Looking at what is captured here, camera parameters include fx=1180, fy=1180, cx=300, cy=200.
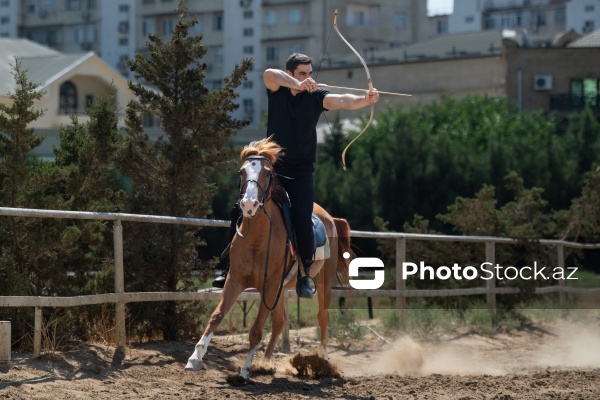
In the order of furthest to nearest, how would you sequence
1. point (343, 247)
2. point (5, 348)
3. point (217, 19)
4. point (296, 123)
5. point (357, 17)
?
1. point (217, 19)
2. point (357, 17)
3. point (343, 247)
4. point (296, 123)
5. point (5, 348)

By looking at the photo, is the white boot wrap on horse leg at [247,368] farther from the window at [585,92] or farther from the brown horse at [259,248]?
the window at [585,92]

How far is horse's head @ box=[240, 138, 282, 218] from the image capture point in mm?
10102

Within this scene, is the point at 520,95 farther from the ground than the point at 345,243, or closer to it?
farther from the ground

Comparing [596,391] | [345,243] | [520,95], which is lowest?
[596,391]

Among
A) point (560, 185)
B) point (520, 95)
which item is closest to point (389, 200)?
point (560, 185)

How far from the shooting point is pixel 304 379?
36.9ft

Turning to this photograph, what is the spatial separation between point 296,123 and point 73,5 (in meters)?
91.2

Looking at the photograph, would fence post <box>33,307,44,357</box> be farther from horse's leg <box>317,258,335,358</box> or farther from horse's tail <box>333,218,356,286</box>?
horse's tail <box>333,218,356,286</box>

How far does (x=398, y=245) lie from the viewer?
1573 cm

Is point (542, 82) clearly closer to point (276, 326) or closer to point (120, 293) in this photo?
point (276, 326)

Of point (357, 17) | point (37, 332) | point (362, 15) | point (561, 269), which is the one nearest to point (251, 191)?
point (37, 332)

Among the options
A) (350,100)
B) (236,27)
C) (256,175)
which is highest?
(236,27)

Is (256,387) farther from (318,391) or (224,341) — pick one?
(224,341)

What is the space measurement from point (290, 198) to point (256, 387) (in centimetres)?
190
